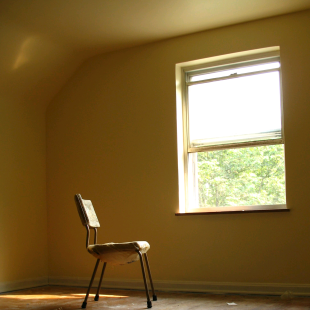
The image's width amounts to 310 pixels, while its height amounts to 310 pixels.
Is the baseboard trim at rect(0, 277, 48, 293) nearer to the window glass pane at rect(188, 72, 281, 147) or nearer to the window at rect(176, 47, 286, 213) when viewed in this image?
the window at rect(176, 47, 286, 213)

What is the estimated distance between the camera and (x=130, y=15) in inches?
152

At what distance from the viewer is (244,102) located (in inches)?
161

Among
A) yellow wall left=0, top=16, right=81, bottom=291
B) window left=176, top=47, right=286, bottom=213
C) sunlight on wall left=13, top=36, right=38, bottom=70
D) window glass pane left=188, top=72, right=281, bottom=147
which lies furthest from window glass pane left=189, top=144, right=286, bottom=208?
sunlight on wall left=13, top=36, right=38, bottom=70

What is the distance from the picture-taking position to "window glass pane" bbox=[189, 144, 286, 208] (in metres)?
3.89

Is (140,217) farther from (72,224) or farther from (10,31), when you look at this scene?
(10,31)

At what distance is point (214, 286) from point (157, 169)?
1288mm

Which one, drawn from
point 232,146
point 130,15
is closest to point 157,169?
point 232,146

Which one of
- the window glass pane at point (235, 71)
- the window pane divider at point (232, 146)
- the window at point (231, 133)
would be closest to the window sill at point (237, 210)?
the window at point (231, 133)

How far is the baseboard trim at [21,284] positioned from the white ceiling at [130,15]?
2.61 meters

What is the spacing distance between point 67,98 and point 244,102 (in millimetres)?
2114

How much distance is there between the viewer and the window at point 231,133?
3943 millimetres

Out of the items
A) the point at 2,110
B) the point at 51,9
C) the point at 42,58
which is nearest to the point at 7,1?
the point at 51,9

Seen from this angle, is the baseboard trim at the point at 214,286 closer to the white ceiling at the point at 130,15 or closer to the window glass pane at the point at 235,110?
the window glass pane at the point at 235,110

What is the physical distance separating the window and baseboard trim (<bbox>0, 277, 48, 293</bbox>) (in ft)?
6.23
